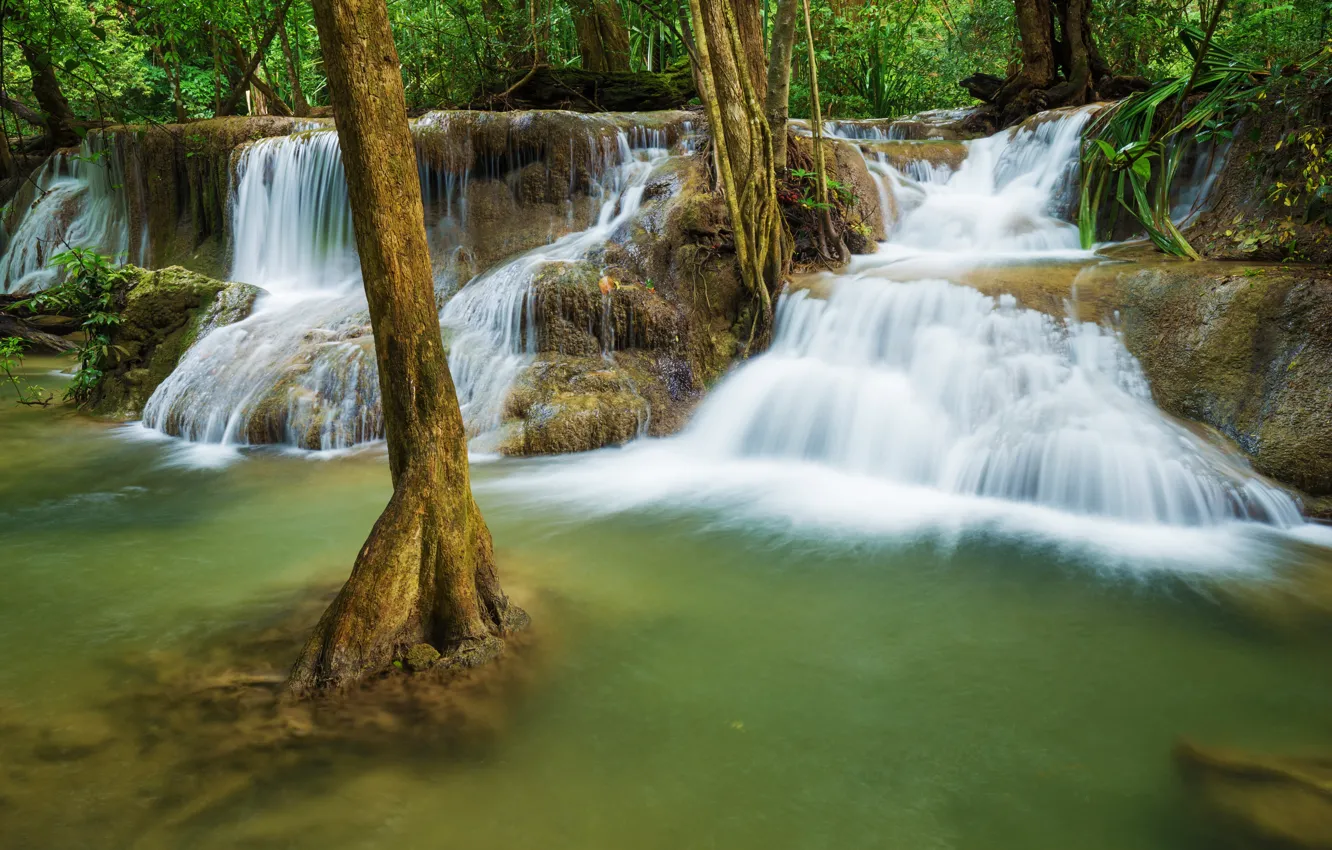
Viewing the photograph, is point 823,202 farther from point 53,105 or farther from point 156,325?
point 53,105

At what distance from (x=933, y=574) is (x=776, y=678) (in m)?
1.39

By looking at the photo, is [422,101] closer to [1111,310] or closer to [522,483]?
[522,483]

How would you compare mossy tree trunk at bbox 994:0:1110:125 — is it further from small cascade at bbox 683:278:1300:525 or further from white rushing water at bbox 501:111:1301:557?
small cascade at bbox 683:278:1300:525

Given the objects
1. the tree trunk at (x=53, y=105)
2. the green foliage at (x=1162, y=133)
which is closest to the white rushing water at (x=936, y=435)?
the green foliage at (x=1162, y=133)

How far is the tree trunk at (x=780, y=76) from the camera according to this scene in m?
7.55

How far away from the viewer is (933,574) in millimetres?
4422

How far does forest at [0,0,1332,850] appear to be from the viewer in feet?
9.19

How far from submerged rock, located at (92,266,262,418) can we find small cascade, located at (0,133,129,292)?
4.94m

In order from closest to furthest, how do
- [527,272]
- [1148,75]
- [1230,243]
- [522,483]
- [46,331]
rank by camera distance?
[522,483]
[1230,243]
[527,272]
[46,331]
[1148,75]

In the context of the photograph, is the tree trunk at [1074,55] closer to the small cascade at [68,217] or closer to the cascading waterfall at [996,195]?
the cascading waterfall at [996,195]

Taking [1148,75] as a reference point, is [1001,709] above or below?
below

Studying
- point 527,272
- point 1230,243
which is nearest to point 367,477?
point 527,272

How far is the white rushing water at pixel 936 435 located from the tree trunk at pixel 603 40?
627cm

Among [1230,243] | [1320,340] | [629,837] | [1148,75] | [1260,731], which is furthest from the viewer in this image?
[1148,75]
